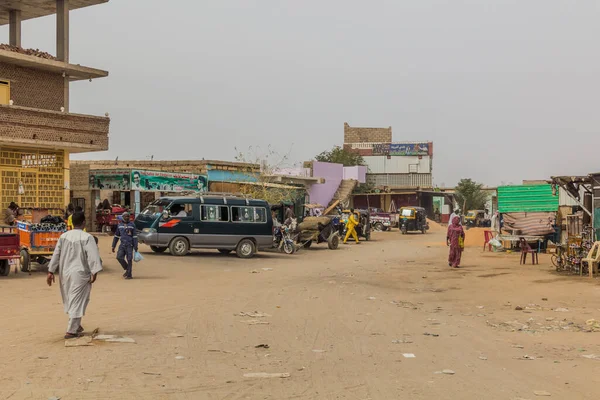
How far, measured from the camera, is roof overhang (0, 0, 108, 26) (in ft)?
102

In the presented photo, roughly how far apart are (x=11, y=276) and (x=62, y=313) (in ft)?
22.8

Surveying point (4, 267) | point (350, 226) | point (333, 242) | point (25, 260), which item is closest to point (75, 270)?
point (4, 267)

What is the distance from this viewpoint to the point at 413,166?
75750 mm

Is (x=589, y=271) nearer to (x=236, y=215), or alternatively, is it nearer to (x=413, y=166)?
(x=236, y=215)

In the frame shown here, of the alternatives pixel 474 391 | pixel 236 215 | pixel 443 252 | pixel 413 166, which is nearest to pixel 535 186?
pixel 443 252

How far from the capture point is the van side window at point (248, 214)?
26.1m

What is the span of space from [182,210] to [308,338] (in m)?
15.9

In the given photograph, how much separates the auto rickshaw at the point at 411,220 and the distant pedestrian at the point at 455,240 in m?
27.4

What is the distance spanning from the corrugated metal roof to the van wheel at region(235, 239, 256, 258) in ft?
37.5

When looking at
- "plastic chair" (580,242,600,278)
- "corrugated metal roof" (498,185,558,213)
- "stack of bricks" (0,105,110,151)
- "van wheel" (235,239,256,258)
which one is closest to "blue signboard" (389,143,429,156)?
"corrugated metal roof" (498,185,558,213)

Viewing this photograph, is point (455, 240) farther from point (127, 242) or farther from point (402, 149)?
point (402, 149)

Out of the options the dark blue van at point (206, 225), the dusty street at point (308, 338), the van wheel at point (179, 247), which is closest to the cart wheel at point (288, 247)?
the dark blue van at point (206, 225)

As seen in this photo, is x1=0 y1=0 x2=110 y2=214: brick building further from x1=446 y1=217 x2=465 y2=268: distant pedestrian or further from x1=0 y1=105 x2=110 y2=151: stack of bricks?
x1=446 y1=217 x2=465 y2=268: distant pedestrian

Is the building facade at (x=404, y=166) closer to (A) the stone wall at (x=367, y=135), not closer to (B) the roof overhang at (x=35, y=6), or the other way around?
(A) the stone wall at (x=367, y=135)
